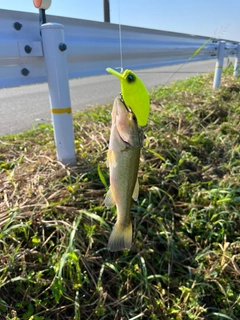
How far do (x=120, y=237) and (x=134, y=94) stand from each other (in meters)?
0.71

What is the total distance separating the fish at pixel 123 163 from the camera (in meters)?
1.05

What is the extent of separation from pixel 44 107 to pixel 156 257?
4911 millimetres

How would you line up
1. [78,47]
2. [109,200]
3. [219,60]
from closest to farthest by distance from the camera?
[109,200] < [78,47] < [219,60]

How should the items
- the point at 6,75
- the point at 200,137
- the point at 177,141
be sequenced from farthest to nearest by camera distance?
the point at 200,137, the point at 177,141, the point at 6,75

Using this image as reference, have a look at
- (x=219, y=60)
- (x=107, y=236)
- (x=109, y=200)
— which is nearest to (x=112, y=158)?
(x=109, y=200)

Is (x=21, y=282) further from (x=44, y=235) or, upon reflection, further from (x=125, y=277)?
(x=125, y=277)

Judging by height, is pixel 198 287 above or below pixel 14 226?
below

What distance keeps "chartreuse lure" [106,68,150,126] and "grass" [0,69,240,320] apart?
1.15 m

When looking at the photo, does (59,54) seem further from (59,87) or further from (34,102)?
(34,102)

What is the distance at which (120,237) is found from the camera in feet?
4.59

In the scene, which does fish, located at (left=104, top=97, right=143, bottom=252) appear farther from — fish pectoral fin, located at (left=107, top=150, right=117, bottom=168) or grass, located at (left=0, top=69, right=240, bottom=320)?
Answer: grass, located at (left=0, top=69, right=240, bottom=320)

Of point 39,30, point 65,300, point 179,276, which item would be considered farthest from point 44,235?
point 39,30

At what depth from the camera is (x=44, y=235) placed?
205 centimetres

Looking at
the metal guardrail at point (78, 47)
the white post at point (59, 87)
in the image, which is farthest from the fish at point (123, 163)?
the metal guardrail at point (78, 47)
